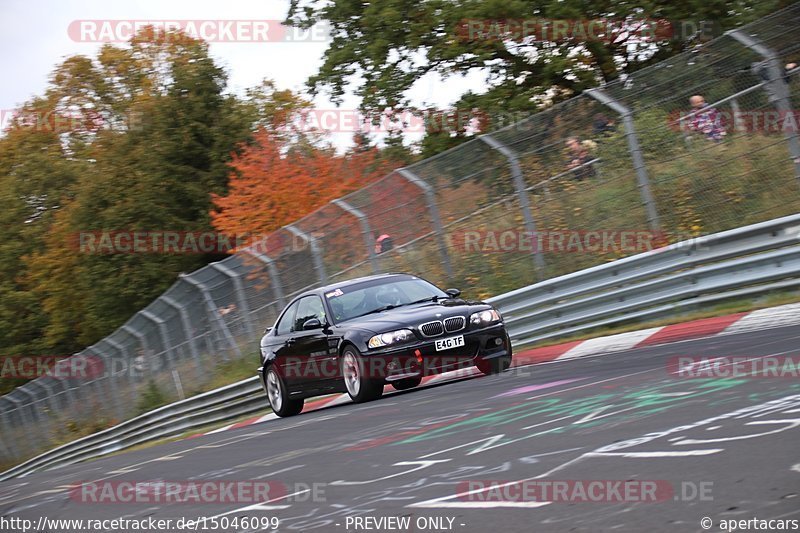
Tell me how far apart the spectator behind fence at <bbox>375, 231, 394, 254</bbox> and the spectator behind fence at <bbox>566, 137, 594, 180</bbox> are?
4.02 m

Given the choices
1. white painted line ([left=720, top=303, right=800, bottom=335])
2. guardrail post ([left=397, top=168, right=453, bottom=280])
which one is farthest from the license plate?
guardrail post ([left=397, top=168, right=453, bottom=280])

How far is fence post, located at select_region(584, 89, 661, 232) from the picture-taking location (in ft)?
45.6

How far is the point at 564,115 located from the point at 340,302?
4.04 m

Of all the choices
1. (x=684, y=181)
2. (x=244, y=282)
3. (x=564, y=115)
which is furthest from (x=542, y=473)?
(x=244, y=282)

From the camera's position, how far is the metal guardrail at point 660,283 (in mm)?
12062

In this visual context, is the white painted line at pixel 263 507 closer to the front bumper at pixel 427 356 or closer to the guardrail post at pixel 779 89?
the front bumper at pixel 427 356

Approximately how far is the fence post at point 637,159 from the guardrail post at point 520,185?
68.9 inches


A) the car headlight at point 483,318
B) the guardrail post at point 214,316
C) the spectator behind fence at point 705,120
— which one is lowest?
the car headlight at point 483,318

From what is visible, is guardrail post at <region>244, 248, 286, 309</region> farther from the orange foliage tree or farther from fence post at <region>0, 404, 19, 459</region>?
fence post at <region>0, 404, 19, 459</region>

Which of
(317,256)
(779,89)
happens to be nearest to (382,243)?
(317,256)

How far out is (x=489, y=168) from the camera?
626 inches

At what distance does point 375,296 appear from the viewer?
13.4 meters

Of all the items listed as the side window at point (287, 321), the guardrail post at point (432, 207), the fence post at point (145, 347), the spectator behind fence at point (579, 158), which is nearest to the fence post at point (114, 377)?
the fence post at point (145, 347)

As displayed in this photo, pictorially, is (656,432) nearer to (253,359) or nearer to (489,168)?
(489,168)
